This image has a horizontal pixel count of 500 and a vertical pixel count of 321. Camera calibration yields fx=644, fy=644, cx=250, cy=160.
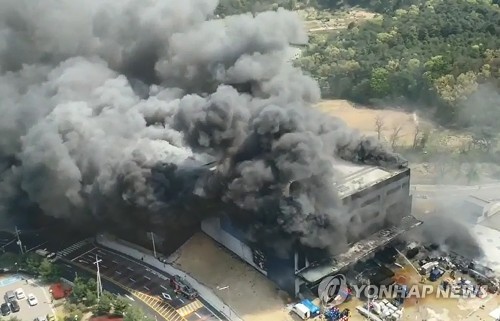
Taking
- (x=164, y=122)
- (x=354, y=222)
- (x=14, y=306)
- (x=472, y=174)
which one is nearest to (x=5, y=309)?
(x=14, y=306)

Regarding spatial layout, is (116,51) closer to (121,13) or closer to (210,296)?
(121,13)

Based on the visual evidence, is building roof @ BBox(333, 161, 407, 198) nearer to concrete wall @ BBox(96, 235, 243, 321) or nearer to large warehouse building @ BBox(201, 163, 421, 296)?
large warehouse building @ BBox(201, 163, 421, 296)

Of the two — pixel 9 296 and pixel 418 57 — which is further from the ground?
pixel 418 57

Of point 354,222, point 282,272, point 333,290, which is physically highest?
point 354,222

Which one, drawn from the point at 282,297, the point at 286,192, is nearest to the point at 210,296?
the point at 282,297

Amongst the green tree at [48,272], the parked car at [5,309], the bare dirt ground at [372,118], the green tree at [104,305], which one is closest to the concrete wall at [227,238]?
the green tree at [104,305]

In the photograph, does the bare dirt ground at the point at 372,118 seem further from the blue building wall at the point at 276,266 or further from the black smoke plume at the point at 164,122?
the blue building wall at the point at 276,266

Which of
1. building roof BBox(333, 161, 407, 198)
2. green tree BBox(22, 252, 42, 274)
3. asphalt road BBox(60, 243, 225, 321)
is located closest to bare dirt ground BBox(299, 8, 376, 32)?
building roof BBox(333, 161, 407, 198)
